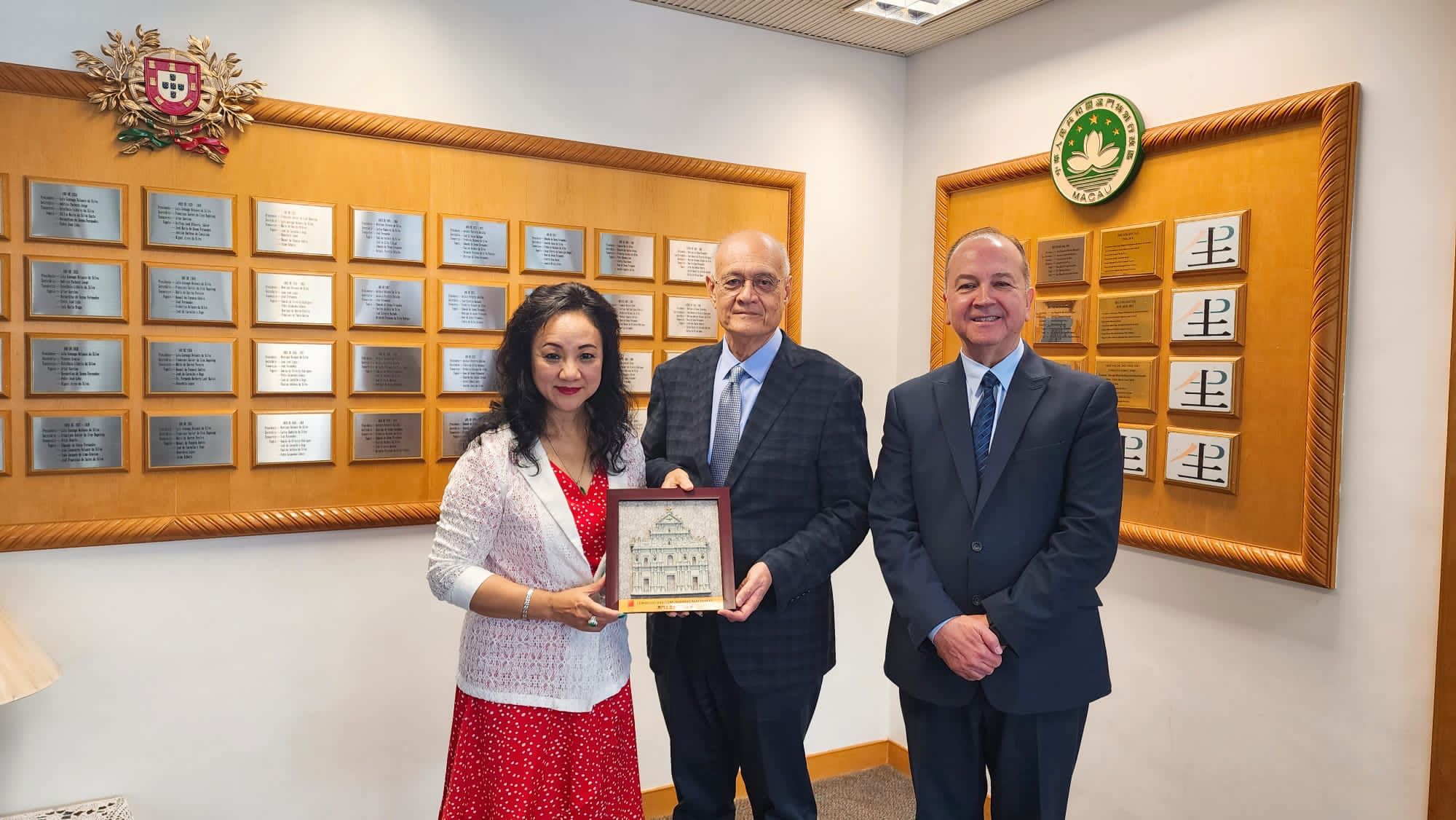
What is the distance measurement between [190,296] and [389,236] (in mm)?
562

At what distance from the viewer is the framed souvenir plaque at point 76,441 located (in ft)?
7.90

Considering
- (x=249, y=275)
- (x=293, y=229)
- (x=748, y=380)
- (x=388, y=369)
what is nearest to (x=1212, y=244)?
(x=748, y=380)

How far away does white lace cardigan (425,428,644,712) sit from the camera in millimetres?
1771

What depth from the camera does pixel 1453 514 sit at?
6.99ft

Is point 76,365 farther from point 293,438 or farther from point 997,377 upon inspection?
point 997,377

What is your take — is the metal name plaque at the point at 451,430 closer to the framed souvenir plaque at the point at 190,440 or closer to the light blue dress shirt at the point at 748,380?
the framed souvenir plaque at the point at 190,440

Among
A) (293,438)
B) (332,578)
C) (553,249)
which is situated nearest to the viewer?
(293,438)

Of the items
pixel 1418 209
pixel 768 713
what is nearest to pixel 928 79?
pixel 1418 209

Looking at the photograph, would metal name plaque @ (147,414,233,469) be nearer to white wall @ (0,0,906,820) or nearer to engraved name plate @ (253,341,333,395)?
engraved name plate @ (253,341,333,395)

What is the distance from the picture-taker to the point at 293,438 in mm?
2713

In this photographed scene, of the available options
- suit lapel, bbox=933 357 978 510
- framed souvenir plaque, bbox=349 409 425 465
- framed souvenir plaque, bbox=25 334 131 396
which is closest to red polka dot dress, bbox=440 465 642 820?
suit lapel, bbox=933 357 978 510

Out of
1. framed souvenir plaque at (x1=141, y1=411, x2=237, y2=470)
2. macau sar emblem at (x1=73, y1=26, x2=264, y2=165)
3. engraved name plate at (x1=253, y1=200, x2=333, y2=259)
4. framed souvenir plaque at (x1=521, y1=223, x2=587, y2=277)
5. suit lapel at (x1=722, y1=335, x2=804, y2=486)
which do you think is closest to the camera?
suit lapel at (x1=722, y1=335, x2=804, y2=486)

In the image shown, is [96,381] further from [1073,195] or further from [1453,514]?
[1453,514]

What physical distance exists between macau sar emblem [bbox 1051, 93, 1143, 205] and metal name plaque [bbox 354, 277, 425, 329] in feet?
6.77
